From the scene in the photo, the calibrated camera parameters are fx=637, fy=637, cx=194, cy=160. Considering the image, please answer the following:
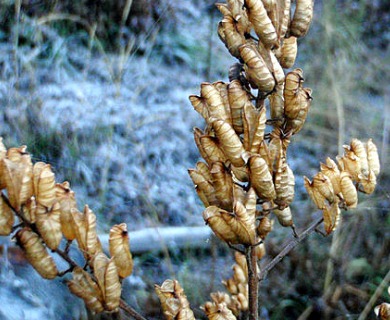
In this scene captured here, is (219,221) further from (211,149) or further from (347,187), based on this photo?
(347,187)

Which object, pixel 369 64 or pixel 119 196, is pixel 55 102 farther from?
pixel 369 64

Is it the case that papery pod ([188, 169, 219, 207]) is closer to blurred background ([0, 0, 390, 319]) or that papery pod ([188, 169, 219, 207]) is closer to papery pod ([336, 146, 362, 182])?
papery pod ([336, 146, 362, 182])

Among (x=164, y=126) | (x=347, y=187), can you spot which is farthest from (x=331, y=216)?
(x=164, y=126)

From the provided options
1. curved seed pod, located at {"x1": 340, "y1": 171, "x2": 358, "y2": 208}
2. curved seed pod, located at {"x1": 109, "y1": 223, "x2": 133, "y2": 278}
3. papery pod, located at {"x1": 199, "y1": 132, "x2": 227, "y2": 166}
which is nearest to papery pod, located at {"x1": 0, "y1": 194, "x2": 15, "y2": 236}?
curved seed pod, located at {"x1": 109, "y1": 223, "x2": 133, "y2": 278}

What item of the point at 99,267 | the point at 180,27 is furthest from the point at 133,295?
the point at 180,27

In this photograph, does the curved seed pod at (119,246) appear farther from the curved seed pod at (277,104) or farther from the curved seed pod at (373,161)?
the curved seed pod at (373,161)

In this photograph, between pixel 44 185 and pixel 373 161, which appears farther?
pixel 373 161
